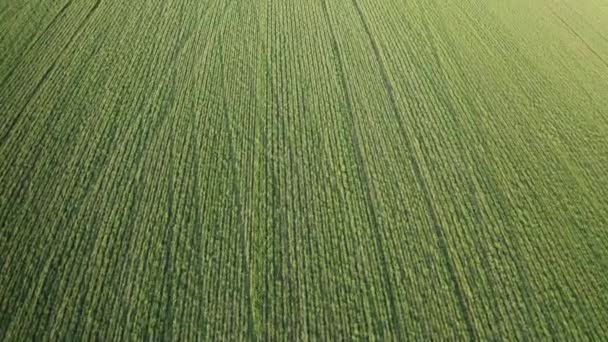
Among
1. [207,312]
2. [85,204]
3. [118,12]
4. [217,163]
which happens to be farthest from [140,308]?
[118,12]

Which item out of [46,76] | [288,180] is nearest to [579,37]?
[288,180]

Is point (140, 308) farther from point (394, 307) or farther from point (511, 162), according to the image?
point (511, 162)

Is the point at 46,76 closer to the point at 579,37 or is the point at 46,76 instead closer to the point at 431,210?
the point at 431,210

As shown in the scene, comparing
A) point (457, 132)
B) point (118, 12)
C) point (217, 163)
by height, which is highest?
point (457, 132)

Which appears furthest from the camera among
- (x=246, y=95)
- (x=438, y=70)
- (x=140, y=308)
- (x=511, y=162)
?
(x=438, y=70)

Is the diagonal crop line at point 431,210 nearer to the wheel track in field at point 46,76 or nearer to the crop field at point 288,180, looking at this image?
the crop field at point 288,180

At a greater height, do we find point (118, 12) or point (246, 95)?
point (246, 95)
